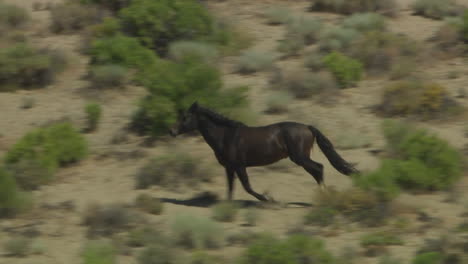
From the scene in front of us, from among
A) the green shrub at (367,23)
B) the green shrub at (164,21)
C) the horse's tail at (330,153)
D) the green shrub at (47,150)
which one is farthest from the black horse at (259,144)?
the green shrub at (367,23)

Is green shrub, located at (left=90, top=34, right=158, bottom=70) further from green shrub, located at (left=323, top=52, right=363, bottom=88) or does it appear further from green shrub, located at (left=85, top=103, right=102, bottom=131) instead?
green shrub, located at (left=323, top=52, right=363, bottom=88)

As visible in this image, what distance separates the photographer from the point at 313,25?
76.4 feet

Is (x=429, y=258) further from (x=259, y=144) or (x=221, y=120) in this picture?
(x=221, y=120)

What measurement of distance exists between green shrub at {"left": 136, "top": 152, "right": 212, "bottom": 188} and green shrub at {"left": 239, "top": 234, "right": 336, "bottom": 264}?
4.44 metres

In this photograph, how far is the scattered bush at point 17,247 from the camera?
11500 millimetres

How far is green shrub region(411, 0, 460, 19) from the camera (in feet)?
81.4

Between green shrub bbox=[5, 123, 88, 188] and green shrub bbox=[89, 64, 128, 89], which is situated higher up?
green shrub bbox=[89, 64, 128, 89]

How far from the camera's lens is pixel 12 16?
24641 millimetres

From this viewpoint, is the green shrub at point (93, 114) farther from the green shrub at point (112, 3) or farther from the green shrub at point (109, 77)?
the green shrub at point (112, 3)

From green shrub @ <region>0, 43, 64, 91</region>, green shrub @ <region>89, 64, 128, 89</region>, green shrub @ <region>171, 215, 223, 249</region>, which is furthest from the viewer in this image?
green shrub @ <region>0, 43, 64, 91</region>

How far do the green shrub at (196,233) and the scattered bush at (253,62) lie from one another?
9.46 m

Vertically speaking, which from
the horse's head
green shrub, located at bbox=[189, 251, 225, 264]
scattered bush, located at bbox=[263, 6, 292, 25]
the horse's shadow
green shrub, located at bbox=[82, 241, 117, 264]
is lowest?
the horse's shadow

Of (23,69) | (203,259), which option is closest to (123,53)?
(23,69)

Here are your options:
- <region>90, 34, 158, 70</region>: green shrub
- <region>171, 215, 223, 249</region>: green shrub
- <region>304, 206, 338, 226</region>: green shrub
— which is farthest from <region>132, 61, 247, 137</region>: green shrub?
<region>171, 215, 223, 249</region>: green shrub
